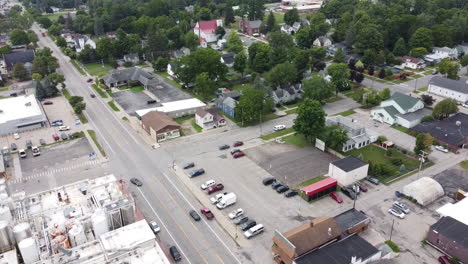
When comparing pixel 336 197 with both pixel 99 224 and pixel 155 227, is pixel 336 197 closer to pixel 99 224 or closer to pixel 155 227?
pixel 155 227

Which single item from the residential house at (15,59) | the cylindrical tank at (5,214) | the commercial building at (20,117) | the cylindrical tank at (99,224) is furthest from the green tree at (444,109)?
the residential house at (15,59)

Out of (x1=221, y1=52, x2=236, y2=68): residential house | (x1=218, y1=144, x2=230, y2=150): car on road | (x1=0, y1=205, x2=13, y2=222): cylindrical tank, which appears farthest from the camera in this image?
(x1=221, y1=52, x2=236, y2=68): residential house

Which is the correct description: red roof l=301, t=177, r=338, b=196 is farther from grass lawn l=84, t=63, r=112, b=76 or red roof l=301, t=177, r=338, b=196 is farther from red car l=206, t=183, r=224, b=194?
grass lawn l=84, t=63, r=112, b=76

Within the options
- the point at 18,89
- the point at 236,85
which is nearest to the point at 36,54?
the point at 18,89

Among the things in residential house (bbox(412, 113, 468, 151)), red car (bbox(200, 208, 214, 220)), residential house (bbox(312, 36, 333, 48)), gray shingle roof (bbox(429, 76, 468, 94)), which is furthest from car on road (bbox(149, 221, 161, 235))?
residential house (bbox(312, 36, 333, 48))

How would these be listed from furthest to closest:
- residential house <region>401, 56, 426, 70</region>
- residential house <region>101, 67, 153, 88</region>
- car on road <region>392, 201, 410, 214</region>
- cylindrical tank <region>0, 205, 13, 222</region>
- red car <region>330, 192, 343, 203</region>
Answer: residential house <region>401, 56, 426, 70</region>
residential house <region>101, 67, 153, 88</region>
red car <region>330, 192, 343, 203</region>
car on road <region>392, 201, 410, 214</region>
cylindrical tank <region>0, 205, 13, 222</region>

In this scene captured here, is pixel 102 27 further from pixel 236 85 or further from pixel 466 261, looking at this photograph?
pixel 466 261

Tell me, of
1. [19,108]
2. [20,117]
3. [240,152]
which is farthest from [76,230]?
[19,108]
